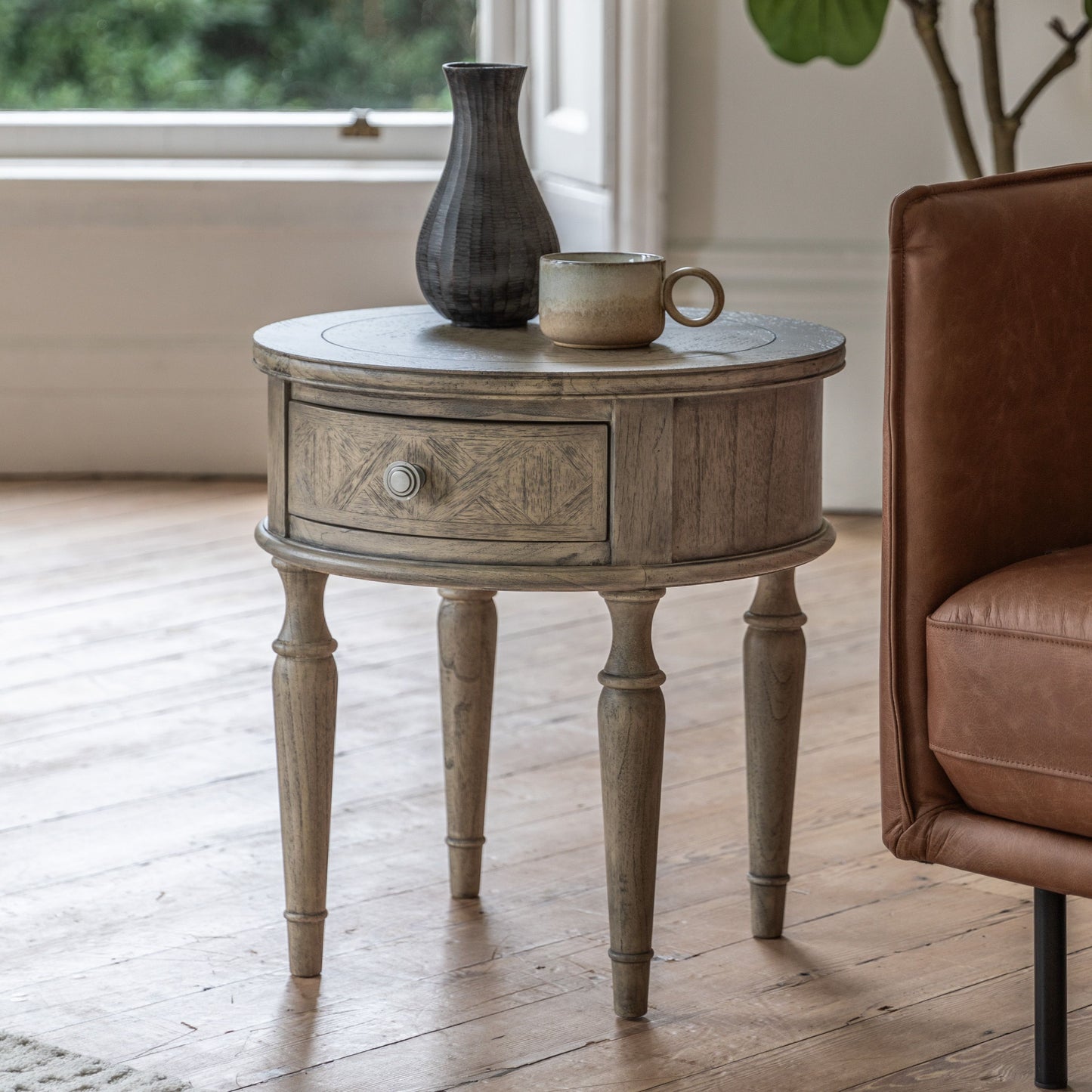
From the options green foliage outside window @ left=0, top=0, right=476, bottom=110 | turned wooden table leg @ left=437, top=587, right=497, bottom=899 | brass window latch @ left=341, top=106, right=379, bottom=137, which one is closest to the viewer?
turned wooden table leg @ left=437, top=587, right=497, bottom=899

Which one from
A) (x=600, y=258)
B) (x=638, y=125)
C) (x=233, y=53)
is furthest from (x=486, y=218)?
(x=233, y=53)

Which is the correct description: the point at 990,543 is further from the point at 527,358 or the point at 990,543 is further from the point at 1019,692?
the point at 527,358

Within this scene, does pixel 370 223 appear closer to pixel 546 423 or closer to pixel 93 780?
pixel 93 780

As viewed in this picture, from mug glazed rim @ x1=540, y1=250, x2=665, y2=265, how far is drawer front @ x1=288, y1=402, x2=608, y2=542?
0.58 feet

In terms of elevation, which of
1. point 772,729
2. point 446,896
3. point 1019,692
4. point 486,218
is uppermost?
point 486,218

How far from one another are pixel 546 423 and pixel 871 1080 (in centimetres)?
64

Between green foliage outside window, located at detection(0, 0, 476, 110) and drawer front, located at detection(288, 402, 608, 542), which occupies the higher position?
green foliage outside window, located at detection(0, 0, 476, 110)

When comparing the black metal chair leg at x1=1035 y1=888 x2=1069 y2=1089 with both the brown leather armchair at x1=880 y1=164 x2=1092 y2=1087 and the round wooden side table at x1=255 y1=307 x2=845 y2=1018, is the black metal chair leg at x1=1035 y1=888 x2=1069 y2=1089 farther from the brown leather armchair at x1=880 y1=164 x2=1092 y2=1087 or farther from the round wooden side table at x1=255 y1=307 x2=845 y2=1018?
the round wooden side table at x1=255 y1=307 x2=845 y2=1018

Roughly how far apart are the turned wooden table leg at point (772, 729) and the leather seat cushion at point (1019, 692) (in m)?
0.32

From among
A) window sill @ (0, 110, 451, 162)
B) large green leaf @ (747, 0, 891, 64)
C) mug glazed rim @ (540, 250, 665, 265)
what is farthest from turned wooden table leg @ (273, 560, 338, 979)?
window sill @ (0, 110, 451, 162)

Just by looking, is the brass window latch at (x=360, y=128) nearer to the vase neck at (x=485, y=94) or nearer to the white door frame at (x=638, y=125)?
the white door frame at (x=638, y=125)

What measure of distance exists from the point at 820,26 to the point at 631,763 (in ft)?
6.47

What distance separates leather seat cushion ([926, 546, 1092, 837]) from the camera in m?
1.32

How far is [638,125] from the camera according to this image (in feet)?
11.5
